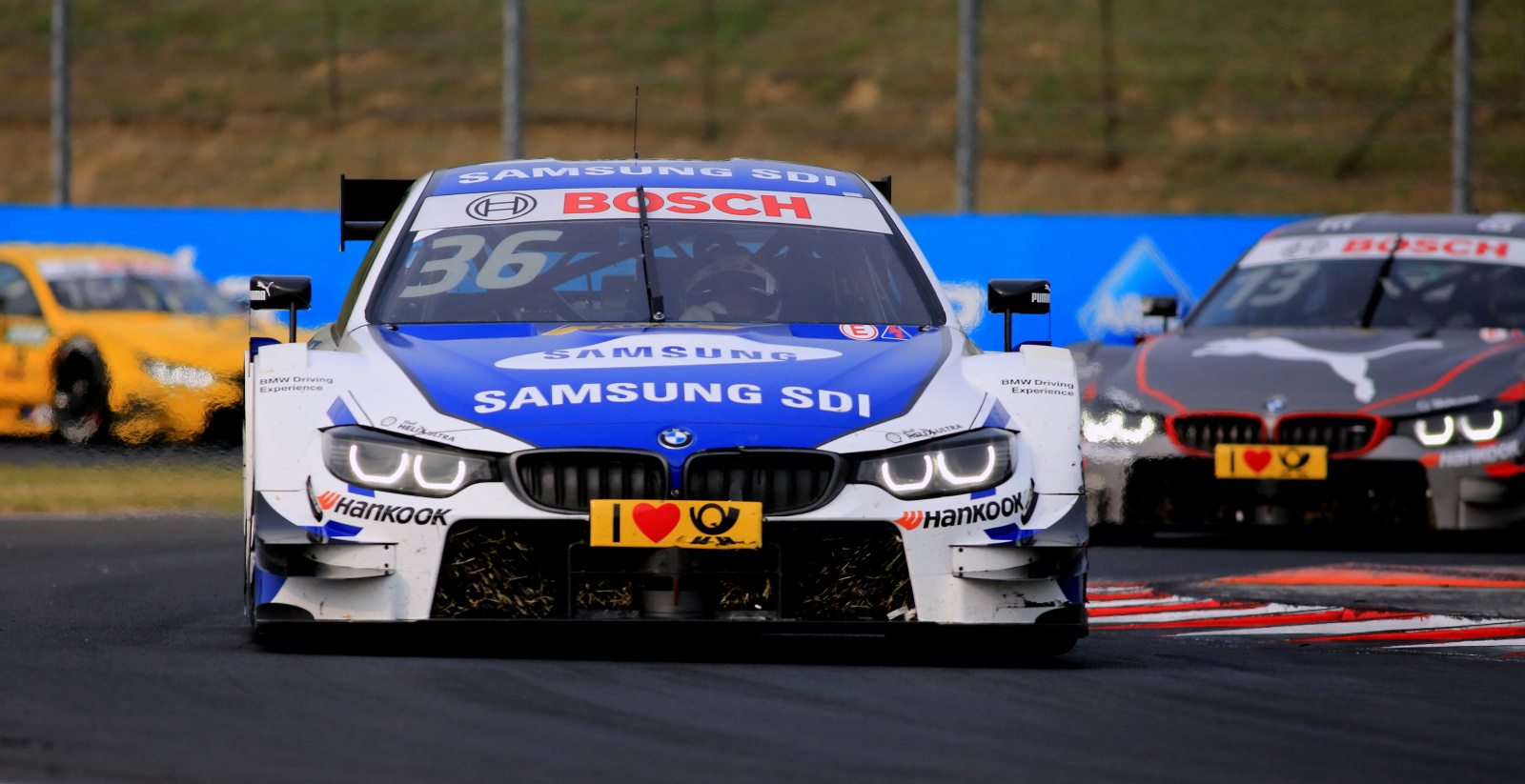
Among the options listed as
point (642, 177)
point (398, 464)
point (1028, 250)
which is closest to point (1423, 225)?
point (1028, 250)

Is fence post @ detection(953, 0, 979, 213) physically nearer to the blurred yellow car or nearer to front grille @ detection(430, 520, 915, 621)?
the blurred yellow car

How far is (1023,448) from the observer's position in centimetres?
593

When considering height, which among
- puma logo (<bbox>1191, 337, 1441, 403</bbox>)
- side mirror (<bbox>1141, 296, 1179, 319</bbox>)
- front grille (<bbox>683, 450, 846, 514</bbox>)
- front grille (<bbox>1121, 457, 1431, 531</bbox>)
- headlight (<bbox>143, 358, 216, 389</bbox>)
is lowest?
front grille (<bbox>1121, 457, 1431, 531</bbox>)

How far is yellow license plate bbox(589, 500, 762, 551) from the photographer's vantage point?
5590mm

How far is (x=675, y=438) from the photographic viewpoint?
568 centimetres

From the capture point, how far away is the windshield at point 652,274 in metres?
6.77

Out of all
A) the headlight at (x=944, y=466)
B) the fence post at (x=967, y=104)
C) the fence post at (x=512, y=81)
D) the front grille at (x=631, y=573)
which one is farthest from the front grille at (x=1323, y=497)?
the fence post at (x=512, y=81)

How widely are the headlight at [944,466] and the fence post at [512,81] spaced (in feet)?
34.6

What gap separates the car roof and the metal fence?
1044 inches

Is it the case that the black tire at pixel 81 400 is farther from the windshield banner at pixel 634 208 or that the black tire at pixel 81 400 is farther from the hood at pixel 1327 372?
the windshield banner at pixel 634 208

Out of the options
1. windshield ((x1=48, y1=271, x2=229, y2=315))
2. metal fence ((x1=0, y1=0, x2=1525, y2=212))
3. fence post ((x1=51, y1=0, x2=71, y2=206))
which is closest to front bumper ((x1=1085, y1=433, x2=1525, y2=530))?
windshield ((x1=48, y1=271, x2=229, y2=315))

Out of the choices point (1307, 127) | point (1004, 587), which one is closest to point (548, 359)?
point (1004, 587)

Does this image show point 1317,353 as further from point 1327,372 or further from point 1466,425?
point 1466,425

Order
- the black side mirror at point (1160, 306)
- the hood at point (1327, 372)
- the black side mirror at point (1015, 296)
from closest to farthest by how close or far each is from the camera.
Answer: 1. the black side mirror at point (1015, 296)
2. the hood at point (1327, 372)
3. the black side mirror at point (1160, 306)
